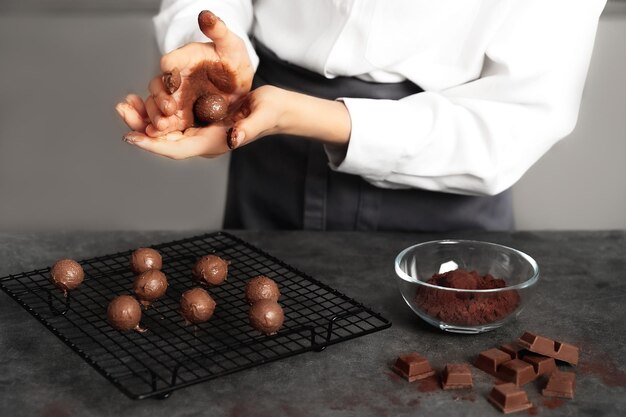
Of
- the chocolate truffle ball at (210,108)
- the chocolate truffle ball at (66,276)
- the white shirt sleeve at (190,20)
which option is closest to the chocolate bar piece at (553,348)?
the chocolate truffle ball at (210,108)

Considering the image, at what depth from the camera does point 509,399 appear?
1.20 metres

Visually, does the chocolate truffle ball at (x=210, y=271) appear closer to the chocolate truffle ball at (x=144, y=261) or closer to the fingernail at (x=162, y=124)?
the chocolate truffle ball at (x=144, y=261)

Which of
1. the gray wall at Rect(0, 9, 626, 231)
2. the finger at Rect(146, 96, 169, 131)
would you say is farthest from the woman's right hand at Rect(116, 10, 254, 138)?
the gray wall at Rect(0, 9, 626, 231)

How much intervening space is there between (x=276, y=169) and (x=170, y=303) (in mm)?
Result: 512

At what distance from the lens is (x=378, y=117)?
1.62 meters

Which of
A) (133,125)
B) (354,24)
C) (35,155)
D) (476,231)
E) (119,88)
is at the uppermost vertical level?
(354,24)

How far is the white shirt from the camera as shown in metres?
1.64

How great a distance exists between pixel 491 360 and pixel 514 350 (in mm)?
52

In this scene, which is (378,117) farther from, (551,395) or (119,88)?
(119,88)

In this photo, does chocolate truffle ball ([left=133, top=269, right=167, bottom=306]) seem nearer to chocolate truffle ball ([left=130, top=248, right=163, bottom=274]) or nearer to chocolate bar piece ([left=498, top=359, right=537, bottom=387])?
chocolate truffle ball ([left=130, top=248, right=163, bottom=274])

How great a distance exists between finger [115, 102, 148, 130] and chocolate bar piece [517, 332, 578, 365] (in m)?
0.67

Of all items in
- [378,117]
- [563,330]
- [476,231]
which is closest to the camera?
[563,330]

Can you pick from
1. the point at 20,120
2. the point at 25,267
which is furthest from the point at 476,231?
the point at 20,120

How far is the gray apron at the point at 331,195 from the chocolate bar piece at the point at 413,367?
0.60 metres
